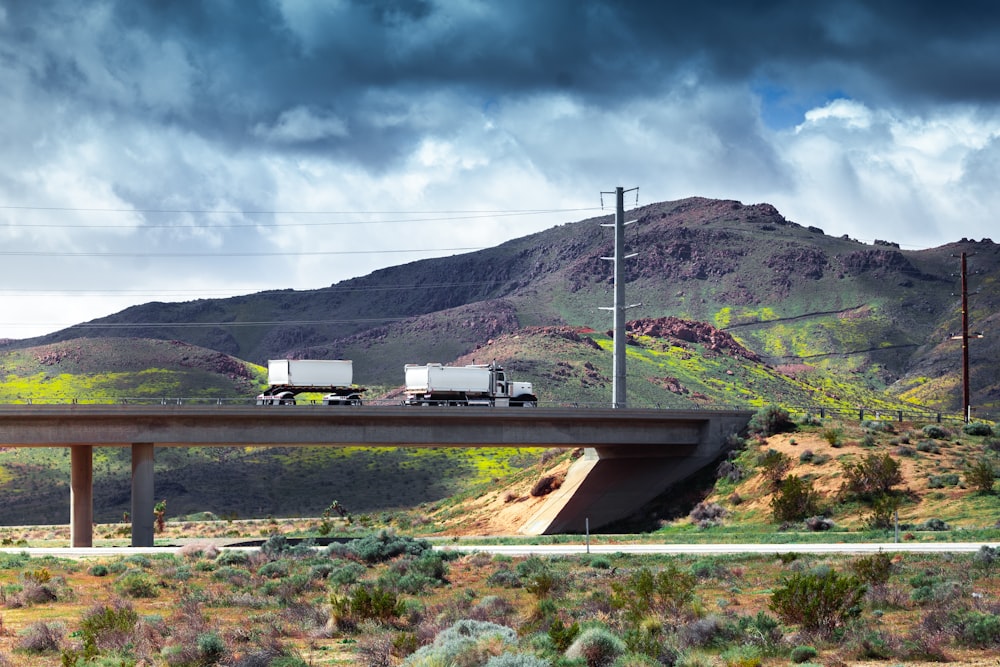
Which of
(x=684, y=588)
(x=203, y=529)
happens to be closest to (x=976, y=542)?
(x=684, y=588)

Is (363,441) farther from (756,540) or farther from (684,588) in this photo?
(684,588)

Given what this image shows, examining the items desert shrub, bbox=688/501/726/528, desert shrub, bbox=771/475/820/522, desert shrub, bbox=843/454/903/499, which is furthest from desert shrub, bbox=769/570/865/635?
desert shrub, bbox=688/501/726/528

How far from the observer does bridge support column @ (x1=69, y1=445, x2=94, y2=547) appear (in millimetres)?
57562

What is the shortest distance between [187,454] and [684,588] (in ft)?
359

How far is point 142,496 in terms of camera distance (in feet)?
190

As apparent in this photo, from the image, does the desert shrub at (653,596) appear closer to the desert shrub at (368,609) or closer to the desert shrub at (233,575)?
the desert shrub at (368,609)

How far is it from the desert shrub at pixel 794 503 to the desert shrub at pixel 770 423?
1217 centimetres

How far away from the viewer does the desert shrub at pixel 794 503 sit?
57.7 m

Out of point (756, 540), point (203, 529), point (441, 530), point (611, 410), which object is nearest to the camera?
point (756, 540)

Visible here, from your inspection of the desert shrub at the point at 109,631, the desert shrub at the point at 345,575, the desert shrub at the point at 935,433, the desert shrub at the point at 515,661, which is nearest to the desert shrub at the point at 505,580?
the desert shrub at the point at 345,575

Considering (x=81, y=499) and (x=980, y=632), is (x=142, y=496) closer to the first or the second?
(x=81, y=499)

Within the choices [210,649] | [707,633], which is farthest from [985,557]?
[210,649]

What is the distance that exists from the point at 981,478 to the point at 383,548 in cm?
3041

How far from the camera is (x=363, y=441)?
6175 cm
